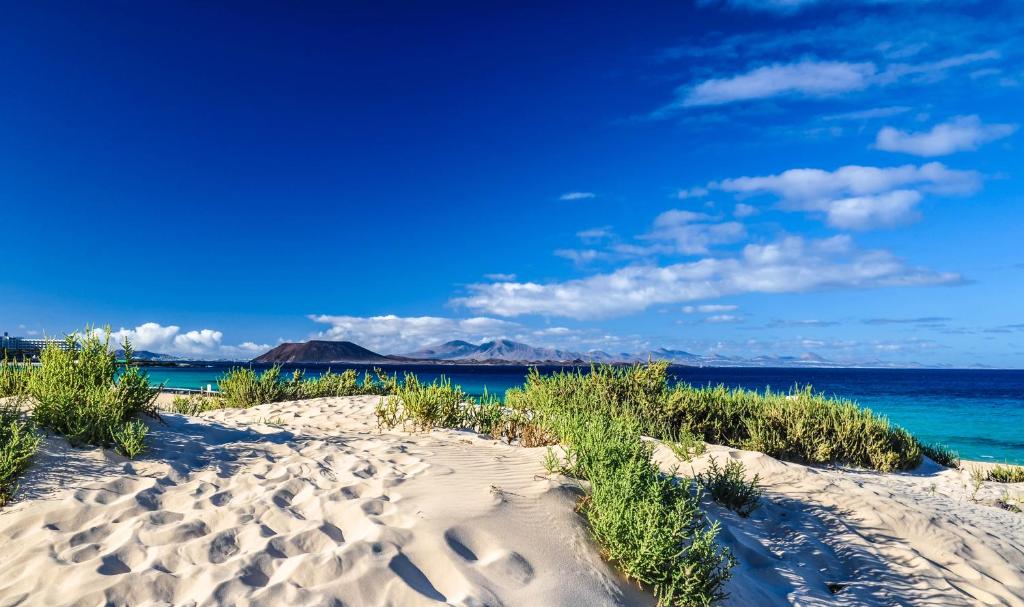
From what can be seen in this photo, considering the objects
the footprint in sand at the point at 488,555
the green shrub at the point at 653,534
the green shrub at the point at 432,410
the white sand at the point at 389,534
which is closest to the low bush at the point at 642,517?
the green shrub at the point at 653,534

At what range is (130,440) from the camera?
15.9ft

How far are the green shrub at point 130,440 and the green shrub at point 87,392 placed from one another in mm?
61

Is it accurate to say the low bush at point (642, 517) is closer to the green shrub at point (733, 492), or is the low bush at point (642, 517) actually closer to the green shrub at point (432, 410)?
the green shrub at point (733, 492)

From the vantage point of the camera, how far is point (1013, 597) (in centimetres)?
445

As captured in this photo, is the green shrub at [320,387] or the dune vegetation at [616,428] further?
the green shrub at [320,387]

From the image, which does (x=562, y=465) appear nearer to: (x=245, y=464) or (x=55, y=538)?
(x=245, y=464)

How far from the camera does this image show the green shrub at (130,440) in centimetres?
484

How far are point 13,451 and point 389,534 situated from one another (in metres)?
2.86

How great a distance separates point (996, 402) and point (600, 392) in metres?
48.2

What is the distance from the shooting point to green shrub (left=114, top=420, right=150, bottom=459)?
4.84 meters

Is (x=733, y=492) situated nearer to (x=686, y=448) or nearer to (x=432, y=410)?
(x=686, y=448)

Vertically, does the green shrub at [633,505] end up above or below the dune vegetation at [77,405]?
below

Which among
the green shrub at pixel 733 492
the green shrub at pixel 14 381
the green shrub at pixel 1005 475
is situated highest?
the green shrub at pixel 14 381

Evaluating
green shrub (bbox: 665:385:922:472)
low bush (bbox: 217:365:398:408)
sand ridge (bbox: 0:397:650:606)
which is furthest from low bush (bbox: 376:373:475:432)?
green shrub (bbox: 665:385:922:472)
